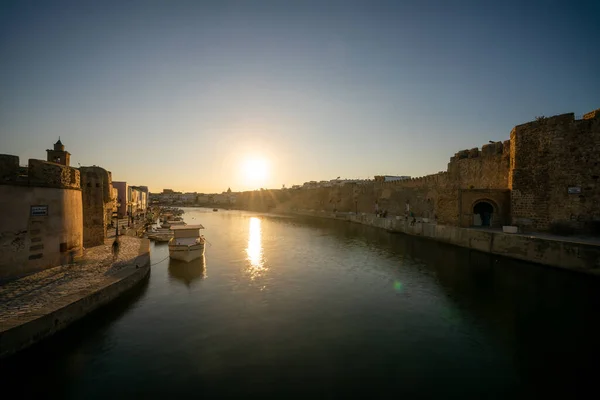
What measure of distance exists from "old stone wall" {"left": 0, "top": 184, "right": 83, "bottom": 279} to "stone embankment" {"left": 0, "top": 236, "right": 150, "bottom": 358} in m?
0.56

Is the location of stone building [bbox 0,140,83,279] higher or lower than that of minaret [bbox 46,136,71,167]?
lower

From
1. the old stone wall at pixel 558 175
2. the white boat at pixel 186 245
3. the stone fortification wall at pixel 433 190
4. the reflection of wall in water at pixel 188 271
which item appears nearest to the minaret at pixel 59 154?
the white boat at pixel 186 245

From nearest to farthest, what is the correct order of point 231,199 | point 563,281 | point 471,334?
point 471,334, point 563,281, point 231,199

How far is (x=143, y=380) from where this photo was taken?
7.28 meters

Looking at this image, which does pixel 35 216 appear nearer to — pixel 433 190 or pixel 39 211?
pixel 39 211

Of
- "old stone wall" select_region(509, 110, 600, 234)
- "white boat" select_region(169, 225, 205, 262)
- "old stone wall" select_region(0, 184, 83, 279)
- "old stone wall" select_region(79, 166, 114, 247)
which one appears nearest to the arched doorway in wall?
"old stone wall" select_region(509, 110, 600, 234)

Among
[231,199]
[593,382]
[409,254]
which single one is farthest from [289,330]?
[231,199]

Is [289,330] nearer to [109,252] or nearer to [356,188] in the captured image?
[109,252]

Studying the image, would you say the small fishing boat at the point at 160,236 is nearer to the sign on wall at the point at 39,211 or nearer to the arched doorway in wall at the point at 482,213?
the sign on wall at the point at 39,211

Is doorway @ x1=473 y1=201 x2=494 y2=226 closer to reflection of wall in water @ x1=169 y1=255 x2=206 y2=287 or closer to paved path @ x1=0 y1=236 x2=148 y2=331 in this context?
reflection of wall in water @ x1=169 y1=255 x2=206 y2=287

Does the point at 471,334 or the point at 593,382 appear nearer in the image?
the point at 593,382

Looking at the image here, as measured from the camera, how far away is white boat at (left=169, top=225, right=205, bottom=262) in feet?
64.7

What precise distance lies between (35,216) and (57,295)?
3960 mm

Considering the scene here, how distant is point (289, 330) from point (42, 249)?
10482 mm
